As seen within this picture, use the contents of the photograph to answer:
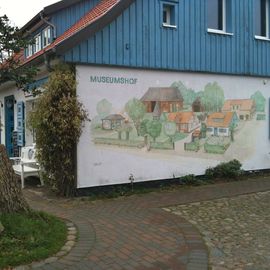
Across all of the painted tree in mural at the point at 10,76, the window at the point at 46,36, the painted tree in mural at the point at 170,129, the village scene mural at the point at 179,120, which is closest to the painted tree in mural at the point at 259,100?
the village scene mural at the point at 179,120

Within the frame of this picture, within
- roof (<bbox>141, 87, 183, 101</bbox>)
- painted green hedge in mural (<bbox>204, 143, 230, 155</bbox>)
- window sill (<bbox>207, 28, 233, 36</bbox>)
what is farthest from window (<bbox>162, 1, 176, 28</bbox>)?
painted green hedge in mural (<bbox>204, 143, 230, 155</bbox>)

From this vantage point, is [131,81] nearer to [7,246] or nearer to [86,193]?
[86,193]

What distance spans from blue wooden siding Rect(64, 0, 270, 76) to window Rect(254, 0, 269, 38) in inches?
15.1

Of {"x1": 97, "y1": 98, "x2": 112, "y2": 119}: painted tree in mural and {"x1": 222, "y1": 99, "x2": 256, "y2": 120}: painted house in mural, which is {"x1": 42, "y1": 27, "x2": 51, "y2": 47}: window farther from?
{"x1": 222, "y1": 99, "x2": 256, "y2": 120}: painted house in mural

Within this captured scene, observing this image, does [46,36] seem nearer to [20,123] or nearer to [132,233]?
[20,123]

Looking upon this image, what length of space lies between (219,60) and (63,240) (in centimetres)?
792

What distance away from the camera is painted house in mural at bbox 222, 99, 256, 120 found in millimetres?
13055

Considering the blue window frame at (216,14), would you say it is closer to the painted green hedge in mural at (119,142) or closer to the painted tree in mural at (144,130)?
the painted tree in mural at (144,130)

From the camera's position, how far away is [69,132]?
975 cm

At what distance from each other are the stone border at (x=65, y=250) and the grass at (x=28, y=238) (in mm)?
55

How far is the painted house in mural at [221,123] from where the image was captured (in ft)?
41.5

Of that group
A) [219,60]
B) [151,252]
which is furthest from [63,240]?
[219,60]

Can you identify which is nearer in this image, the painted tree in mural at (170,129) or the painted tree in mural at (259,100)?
the painted tree in mural at (170,129)

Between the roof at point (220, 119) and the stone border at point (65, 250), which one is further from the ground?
the roof at point (220, 119)
